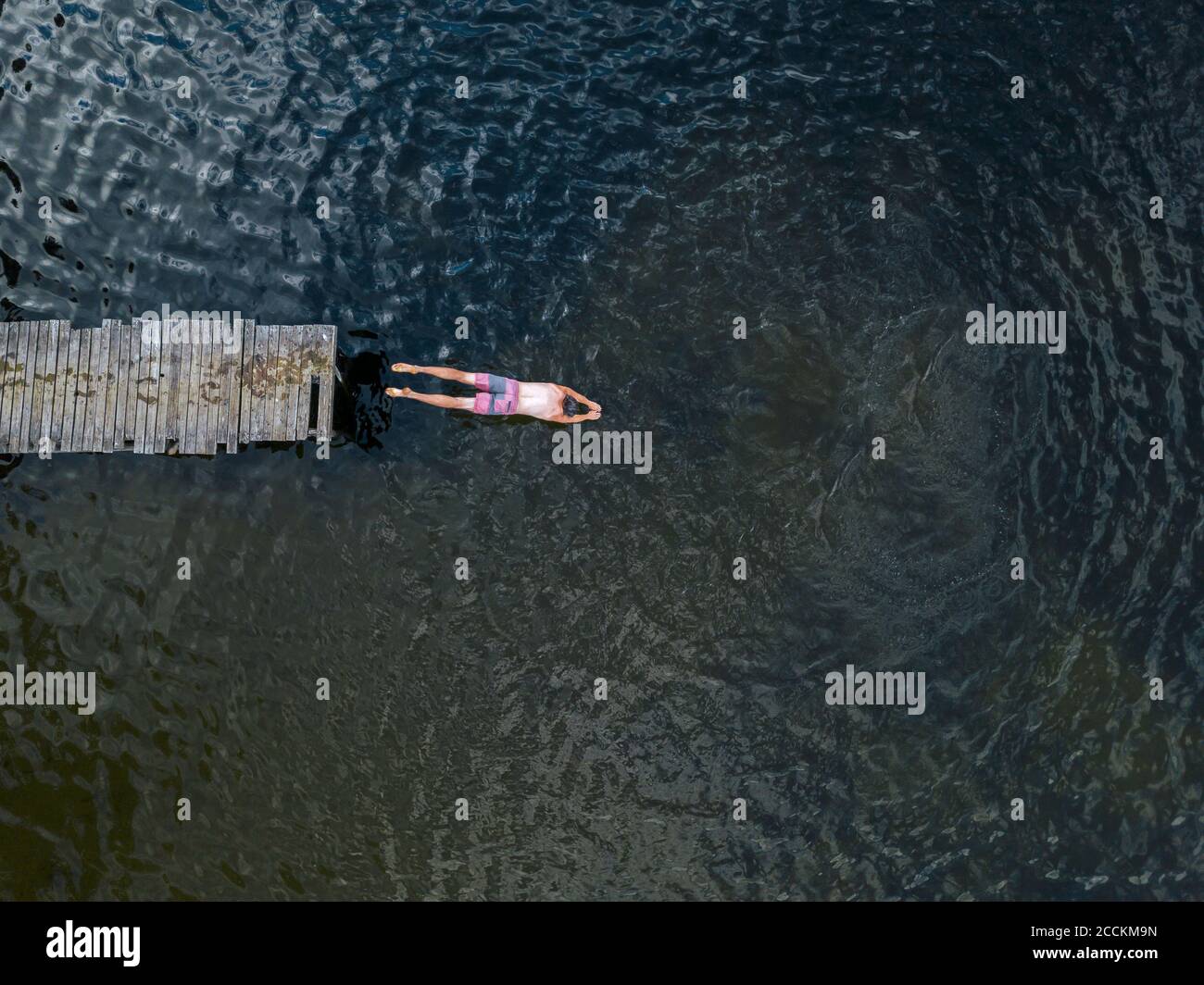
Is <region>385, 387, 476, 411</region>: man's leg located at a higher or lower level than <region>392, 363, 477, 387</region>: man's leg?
lower

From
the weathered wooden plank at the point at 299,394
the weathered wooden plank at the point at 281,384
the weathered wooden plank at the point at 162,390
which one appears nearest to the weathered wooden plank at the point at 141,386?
the weathered wooden plank at the point at 162,390

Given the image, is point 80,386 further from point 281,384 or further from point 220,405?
point 281,384

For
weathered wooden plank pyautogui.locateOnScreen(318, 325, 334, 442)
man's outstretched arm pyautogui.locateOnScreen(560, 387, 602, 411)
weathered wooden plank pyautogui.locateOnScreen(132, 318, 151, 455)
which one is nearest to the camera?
weathered wooden plank pyautogui.locateOnScreen(318, 325, 334, 442)

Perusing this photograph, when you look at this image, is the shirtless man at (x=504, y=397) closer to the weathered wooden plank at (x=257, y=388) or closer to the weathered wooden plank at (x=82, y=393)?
the weathered wooden plank at (x=257, y=388)

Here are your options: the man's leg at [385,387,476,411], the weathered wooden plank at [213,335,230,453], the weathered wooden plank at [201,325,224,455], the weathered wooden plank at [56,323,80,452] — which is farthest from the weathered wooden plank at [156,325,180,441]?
the man's leg at [385,387,476,411]

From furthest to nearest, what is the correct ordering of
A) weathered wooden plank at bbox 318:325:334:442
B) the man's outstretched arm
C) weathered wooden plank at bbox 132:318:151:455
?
the man's outstretched arm
weathered wooden plank at bbox 132:318:151:455
weathered wooden plank at bbox 318:325:334:442

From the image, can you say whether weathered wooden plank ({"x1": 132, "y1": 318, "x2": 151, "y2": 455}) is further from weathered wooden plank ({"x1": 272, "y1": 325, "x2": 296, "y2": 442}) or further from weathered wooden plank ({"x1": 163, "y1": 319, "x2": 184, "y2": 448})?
weathered wooden plank ({"x1": 272, "y1": 325, "x2": 296, "y2": 442})

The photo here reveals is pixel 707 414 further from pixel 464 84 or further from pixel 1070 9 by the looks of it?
pixel 1070 9
